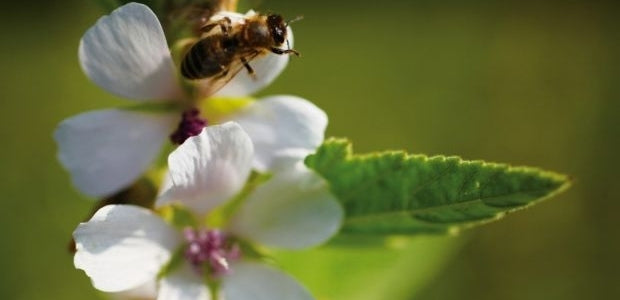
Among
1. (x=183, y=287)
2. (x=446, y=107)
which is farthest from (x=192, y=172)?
(x=446, y=107)

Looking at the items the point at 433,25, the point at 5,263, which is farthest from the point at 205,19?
the point at 433,25

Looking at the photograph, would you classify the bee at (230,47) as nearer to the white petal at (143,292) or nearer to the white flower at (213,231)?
the white flower at (213,231)

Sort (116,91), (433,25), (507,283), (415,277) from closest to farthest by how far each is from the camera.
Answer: (116,91) → (415,277) → (507,283) → (433,25)

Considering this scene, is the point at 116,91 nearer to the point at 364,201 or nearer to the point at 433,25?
the point at 364,201

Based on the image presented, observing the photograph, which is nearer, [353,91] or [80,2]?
[80,2]

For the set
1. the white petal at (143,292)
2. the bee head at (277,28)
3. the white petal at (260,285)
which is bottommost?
the white petal at (143,292)

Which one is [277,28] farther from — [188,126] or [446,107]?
[446,107]

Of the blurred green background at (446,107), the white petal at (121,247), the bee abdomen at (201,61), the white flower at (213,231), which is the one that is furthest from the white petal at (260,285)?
the blurred green background at (446,107)
